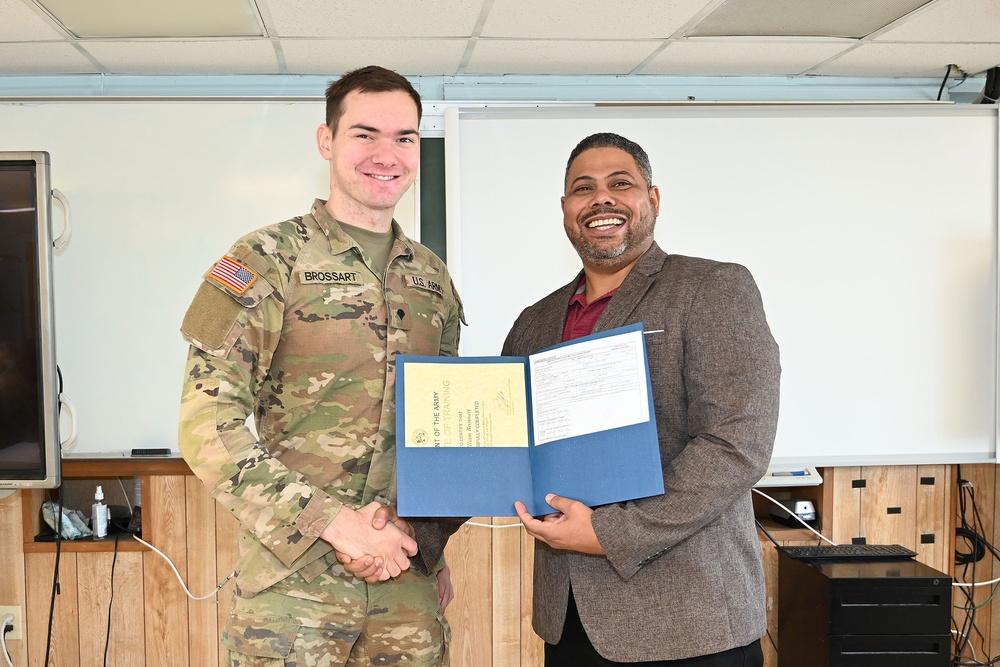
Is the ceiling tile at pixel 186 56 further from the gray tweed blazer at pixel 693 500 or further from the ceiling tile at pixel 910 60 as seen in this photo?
Answer: the ceiling tile at pixel 910 60

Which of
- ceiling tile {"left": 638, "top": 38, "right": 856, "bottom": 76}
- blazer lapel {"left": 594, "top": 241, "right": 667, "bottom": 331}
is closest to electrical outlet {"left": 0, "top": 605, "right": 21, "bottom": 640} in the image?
blazer lapel {"left": 594, "top": 241, "right": 667, "bottom": 331}

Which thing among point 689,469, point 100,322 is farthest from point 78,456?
point 689,469

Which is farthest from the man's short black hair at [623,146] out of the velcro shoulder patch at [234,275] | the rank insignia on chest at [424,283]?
the velcro shoulder patch at [234,275]

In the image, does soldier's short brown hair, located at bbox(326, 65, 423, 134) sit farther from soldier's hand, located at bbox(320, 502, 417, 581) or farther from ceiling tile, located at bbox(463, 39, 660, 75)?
ceiling tile, located at bbox(463, 39, 660, 75)

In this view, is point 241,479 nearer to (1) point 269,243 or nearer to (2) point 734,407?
(1) point 269,243

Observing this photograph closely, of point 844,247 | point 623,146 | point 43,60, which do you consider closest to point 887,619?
point 844,247

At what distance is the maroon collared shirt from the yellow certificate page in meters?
0.25

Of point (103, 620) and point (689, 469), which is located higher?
point (689, 469)

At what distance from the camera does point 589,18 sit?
9.05 feet

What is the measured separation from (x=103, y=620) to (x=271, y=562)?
6.83 ft

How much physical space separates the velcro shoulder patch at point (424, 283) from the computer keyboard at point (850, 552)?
206 centimetres

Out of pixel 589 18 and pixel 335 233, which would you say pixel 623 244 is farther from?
pixel 589 18

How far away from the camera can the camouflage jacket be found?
1487 millimetres

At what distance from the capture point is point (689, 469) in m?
1.44
